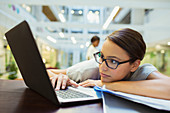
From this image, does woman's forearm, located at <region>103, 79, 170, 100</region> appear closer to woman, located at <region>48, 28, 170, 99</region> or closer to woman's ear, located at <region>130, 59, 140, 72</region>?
woman, located at <region>48, 28, 170, 99</region>

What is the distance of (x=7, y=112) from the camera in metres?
0.41

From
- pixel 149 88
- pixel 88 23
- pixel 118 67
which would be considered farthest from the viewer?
pixel 88 23

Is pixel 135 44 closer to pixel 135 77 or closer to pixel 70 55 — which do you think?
pixel 135 77

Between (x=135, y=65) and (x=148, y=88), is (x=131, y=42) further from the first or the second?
(x=148, y=88)

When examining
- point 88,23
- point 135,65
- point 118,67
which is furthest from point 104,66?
point 88,23

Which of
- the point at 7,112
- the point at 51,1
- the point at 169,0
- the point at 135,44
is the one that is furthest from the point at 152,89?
the point at 169,0

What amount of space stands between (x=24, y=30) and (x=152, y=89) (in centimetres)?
56

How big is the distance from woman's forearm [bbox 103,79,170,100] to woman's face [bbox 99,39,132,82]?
75mm

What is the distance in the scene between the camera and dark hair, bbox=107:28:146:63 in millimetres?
707

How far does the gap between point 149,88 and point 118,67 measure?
18cm

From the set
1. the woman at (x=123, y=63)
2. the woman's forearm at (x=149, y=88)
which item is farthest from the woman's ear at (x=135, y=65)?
the woman's forearm at (x=149, y=88)

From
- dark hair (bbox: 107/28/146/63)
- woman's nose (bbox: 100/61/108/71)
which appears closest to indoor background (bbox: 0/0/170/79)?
woman's nose (bbox: 100/61/108/71)

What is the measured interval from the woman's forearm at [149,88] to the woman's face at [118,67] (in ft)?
0.25

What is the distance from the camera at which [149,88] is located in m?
0.59
